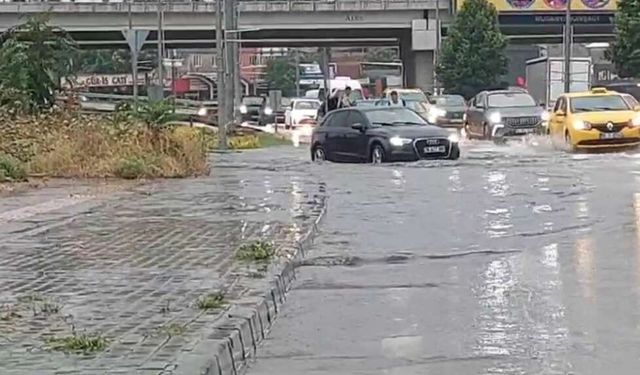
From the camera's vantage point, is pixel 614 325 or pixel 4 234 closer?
pixel 614 325

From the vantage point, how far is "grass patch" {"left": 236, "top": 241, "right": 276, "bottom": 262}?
1095 cm

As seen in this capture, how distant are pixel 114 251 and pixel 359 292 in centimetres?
274

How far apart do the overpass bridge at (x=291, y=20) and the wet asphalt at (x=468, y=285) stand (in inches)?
2166

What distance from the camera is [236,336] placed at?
775cm

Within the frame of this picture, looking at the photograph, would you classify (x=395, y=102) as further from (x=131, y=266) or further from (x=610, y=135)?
(x=131, y=266)

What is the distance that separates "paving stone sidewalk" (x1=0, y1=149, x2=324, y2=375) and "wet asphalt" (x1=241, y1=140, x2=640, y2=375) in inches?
20.9

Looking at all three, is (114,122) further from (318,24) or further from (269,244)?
(318,24)

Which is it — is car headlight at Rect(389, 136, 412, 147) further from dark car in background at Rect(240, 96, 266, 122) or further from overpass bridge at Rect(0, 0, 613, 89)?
dark car in background at Rect(240, 96, 266, 122)

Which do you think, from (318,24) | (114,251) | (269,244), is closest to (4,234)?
(114,251)

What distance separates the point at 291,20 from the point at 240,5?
3496 mm

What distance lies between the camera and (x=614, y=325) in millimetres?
8352

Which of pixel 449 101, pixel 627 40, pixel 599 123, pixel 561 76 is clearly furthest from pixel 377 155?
pixel 561 76

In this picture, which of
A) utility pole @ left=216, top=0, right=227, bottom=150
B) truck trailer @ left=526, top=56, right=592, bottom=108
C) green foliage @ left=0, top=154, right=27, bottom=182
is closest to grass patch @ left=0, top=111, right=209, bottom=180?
green foliage @ left=0, top=154, right=27, bottom=182

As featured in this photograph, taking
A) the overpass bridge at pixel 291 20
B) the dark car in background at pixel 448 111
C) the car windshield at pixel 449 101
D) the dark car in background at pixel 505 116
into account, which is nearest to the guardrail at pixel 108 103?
the dark car in background at pixel 448 111
